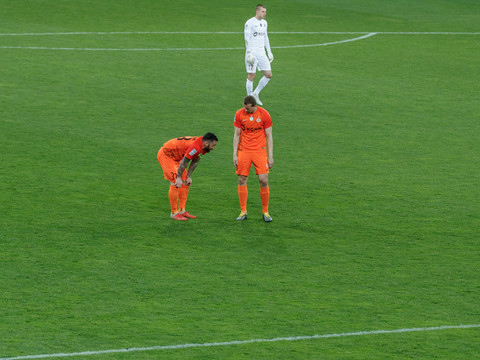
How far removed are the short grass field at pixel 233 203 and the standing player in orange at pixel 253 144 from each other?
69 cm

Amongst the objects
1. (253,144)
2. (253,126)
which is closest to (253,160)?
(253,144)

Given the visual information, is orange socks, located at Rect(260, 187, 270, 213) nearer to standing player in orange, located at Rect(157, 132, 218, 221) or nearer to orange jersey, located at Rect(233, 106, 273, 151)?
orange jersey, located at Rect(233, 106, 273, 151)

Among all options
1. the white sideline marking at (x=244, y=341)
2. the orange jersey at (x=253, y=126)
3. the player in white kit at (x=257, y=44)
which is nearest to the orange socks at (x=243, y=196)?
the orange jersey at (x=253, y=126)

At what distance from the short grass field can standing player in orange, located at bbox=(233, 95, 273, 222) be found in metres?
0.69

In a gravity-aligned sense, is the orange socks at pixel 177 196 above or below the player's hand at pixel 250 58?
below

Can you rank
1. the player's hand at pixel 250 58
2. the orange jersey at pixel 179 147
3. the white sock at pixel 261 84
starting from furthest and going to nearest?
1. the white sock at pixel 261 84
2. the player's hand at pixel 250 58
3. the orange jersey at pixel 179 147

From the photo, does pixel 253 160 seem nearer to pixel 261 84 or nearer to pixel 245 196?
pixel 245 196

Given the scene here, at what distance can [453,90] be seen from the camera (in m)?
24.0

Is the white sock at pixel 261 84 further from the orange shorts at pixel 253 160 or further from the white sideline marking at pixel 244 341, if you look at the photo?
the white sideline marking at pixel 244 341

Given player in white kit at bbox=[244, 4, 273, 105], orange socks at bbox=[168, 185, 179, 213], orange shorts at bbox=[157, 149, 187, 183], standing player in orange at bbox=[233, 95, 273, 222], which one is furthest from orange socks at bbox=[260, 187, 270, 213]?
player in white kit at bbox=[244, 4, 273, 105]

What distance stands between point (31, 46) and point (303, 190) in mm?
14524

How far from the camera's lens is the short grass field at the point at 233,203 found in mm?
10250

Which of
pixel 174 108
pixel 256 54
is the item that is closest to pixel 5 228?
pixel 174 108

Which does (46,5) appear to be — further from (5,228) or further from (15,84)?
(5,228)
